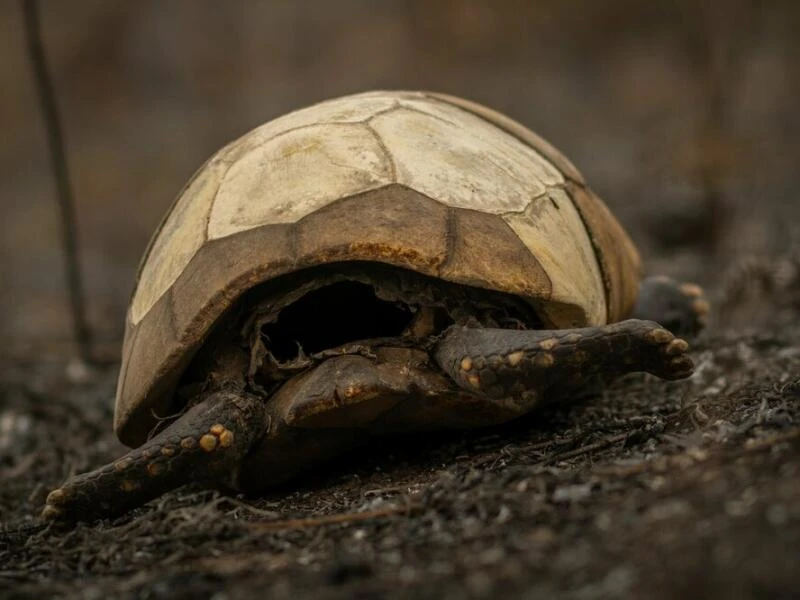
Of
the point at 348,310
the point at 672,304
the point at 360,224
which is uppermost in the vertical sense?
the point at 360,224

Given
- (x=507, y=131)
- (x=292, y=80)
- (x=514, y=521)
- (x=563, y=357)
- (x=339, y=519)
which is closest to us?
(x=514, y=521)

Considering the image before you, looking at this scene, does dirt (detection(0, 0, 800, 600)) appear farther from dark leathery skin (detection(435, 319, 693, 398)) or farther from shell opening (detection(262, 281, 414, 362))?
shell opening (detection(262, 281, 414, 362))

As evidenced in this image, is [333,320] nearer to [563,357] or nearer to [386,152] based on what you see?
[386,152]

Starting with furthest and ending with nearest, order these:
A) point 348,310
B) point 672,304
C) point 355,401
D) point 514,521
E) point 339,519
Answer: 1. point 672,304
2. point 348,310
3. point 355,401
4. point 339,519
5. point 514,521

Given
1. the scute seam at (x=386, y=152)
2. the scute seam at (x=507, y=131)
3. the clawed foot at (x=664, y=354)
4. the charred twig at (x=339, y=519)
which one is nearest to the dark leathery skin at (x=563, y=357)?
the clawed foot at (x=664, y=354)

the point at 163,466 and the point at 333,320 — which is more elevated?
the point at 333,320

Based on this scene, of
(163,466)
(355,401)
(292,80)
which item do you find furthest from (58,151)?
A: (292,80)

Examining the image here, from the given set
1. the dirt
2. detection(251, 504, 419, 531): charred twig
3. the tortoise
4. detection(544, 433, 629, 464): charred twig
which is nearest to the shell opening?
the tortoise
